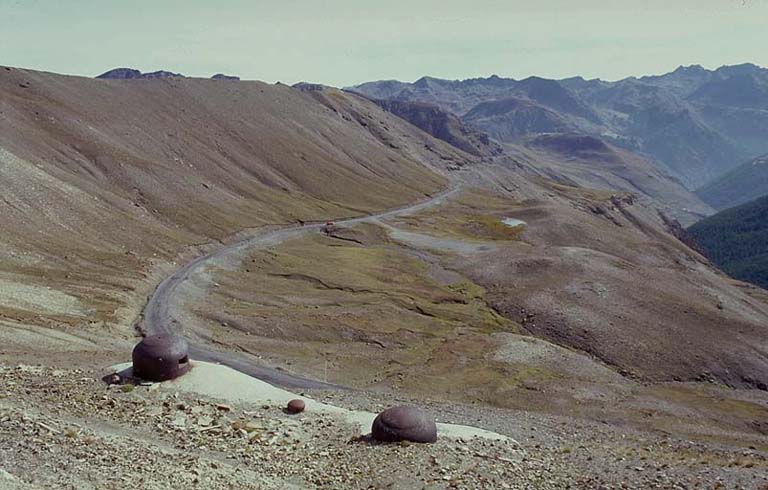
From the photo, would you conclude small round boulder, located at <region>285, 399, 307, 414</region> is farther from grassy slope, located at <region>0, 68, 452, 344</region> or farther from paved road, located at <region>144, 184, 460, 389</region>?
grassy slope, located at <region>0, 68, 452, 344</region>

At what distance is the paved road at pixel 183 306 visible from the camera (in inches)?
2094

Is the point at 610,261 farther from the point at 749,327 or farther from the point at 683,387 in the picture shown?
the point at 683,387

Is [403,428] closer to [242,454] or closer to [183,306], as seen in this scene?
[242,454]

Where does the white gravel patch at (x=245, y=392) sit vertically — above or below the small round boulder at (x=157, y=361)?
below

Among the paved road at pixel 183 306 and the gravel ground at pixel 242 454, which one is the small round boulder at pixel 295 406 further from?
the paved road at pixel 183 306

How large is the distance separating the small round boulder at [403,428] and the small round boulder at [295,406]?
15.7ft

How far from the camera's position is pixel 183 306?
7081cm

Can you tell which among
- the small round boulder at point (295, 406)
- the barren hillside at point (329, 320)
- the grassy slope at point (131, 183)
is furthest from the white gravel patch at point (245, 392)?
the grassy slope at point (131, 183)

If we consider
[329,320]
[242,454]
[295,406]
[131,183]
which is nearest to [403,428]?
[295,406]

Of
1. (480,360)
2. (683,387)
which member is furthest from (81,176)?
(683,387)

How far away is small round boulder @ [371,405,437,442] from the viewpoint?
1251 inches

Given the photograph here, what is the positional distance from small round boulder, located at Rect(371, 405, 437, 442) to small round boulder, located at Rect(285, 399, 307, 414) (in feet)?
15.7

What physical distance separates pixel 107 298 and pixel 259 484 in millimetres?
48611

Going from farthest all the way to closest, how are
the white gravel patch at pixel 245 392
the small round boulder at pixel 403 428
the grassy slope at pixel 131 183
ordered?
the grassy slope at pixel 131 183, the white gravel patch at pixel 245 392, the small round boulder at pixel 403 428
